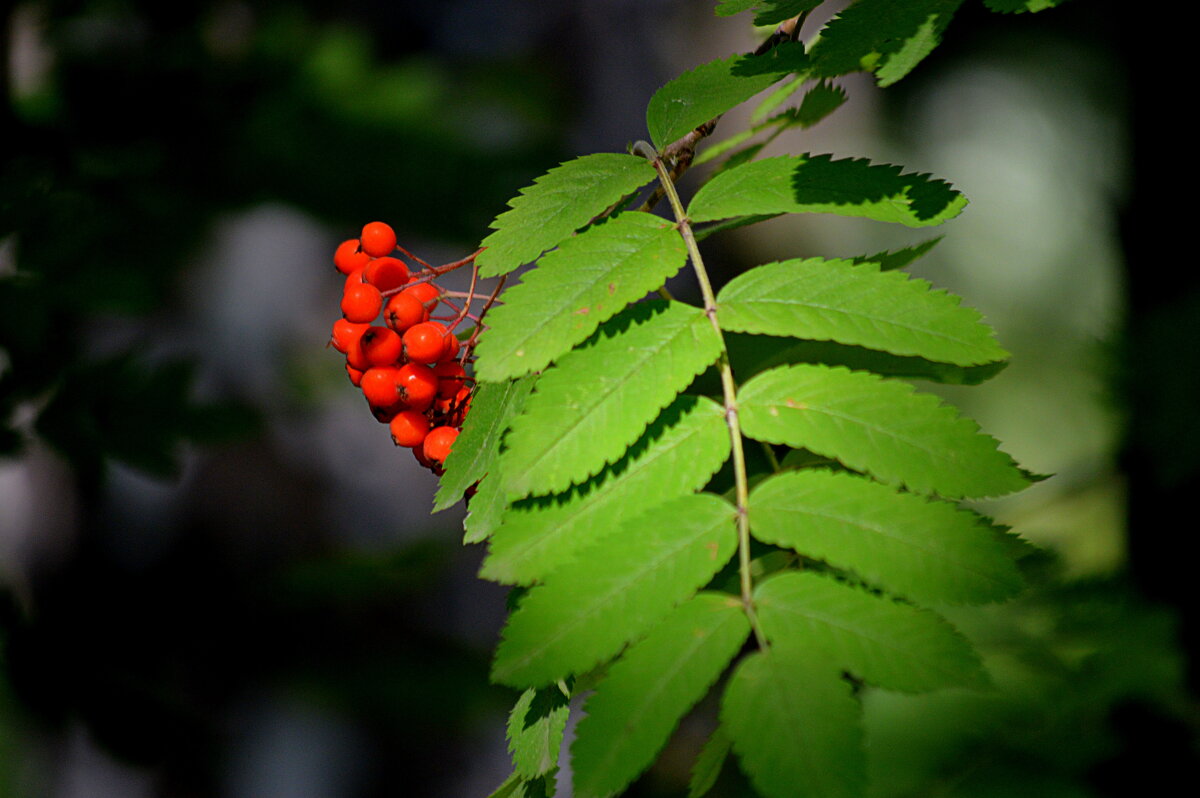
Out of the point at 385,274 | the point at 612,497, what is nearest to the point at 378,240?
the point at 385,274

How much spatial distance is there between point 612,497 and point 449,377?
395mm

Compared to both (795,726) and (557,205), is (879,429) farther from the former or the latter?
(557,205)

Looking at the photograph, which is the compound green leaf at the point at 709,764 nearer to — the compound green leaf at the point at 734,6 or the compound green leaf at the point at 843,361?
the compound green leaf at the point at 843,361

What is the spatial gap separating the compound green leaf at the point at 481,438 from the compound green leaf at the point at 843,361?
25 cm

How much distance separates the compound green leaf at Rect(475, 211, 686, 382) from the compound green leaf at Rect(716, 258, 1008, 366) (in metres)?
0.08

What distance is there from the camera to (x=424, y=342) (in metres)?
0.89

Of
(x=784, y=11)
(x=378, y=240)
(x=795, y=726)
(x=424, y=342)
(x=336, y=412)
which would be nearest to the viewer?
(x=795, y=726)

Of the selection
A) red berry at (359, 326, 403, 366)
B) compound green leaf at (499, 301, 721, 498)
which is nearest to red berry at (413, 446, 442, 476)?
red berry at (359, 326, 403, 366)

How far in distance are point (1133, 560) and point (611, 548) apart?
197cm

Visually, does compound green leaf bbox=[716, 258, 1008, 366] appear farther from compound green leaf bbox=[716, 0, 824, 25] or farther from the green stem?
compound green leaf bbox=[716, 0, 824, 25]

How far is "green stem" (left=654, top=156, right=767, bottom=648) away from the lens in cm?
61

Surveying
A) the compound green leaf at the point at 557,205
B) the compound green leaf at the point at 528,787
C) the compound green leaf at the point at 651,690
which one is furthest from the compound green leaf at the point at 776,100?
the compound green leaf at the point at 528,787

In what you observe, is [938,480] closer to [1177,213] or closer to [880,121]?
[1177,213]

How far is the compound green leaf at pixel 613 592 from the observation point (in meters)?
0.57
